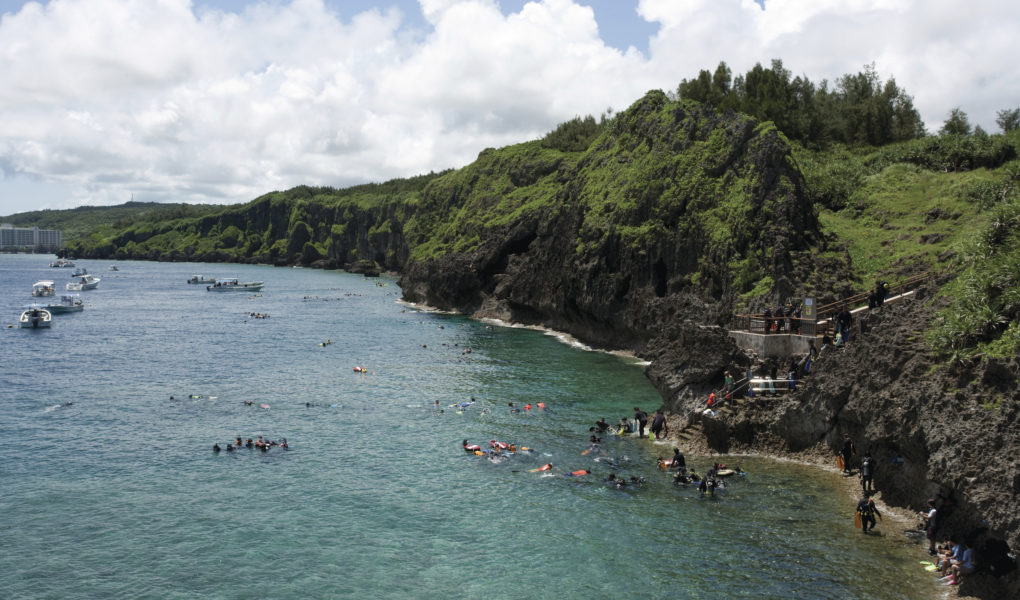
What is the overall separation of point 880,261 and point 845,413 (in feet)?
96.1

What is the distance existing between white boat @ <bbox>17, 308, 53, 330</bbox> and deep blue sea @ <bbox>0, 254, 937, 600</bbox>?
36.6 m

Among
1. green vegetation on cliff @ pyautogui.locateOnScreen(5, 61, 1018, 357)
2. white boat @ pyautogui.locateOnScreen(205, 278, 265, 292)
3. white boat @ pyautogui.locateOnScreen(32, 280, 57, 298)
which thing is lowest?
white boat @ pyautogui.locateOnScreen(32, 280, 57, 298)

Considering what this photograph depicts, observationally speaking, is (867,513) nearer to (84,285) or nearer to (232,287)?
(232,287)

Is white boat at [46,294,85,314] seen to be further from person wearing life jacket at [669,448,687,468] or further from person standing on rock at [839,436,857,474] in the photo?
person standing on rock at [839,436,857,474]

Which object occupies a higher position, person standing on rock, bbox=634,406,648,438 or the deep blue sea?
person standing on rock, bbox=634,406,648,438

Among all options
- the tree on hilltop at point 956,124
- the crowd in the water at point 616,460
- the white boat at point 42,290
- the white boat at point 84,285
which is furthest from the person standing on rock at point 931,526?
the white boat at point 84,285

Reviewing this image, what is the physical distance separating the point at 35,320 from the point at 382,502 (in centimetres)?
8873

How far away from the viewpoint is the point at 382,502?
111 ft

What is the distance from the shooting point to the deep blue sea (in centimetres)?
2603

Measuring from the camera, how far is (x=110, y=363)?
70.2 m

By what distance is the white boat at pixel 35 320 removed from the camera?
96.1 meters

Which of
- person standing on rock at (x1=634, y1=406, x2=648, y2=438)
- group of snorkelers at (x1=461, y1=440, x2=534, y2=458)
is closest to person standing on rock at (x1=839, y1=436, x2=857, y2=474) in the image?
person standing on rock at (x1=634, y1=406, x2=648, y2=438)

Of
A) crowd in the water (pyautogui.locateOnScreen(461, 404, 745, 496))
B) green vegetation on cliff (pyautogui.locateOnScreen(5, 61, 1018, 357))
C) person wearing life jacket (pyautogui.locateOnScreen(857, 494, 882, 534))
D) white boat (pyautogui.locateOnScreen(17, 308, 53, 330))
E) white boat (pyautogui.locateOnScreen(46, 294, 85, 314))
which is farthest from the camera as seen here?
white boat (pyautogui.locateOnScreen(46, 294, 85, 314))

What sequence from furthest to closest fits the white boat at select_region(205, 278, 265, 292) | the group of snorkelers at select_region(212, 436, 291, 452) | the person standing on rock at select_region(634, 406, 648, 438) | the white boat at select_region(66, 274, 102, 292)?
1. the white boat at select_region(205, 278, 265, 292)
2. the white boat at select_region(66, 274, 102, 292)
3. the person standing on rock at select_region(634, 406, 648, 438)
4. the group of snorkelers at select_region(212, 436, 291, 452)
